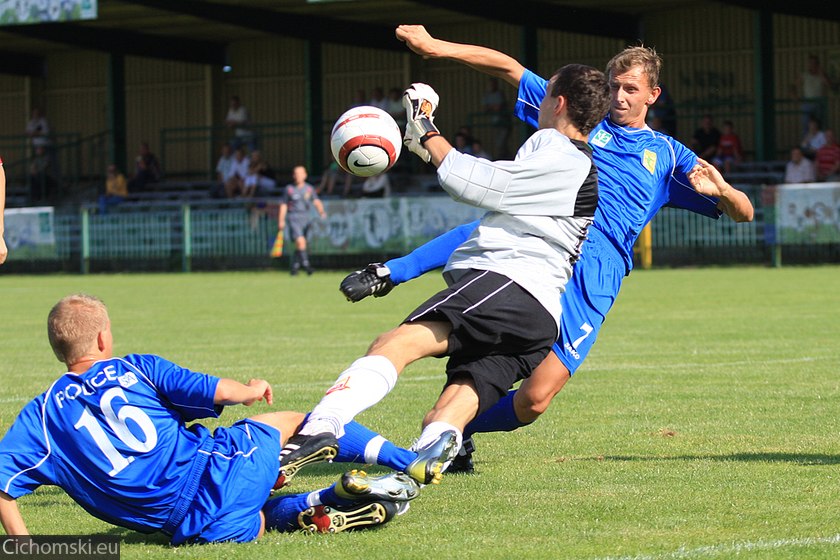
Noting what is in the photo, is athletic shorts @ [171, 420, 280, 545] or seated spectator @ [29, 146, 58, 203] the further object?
seated spectator @ [29, 146, 58, 203]

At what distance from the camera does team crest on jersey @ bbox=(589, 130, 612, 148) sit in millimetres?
6727

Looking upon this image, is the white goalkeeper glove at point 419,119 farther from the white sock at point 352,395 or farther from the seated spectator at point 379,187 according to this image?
the seated spectator at point 379,187

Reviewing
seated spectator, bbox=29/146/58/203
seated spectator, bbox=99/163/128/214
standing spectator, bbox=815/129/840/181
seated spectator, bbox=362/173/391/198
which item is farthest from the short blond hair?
seated spectator, bbox=29/146/58/203

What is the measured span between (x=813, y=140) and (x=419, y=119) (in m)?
24.2

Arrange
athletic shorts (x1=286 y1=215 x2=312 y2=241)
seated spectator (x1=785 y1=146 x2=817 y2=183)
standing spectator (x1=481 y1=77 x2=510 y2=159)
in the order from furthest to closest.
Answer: standing spectator (x1=481 y1=77 x2=510 y2=159) < athletic shorts (x1=286 y1=215 x2=312 y2=241) < seated spectator (x1=785 y1=146 x2=817 y2=183)

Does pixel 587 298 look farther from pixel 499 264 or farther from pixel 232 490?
pixel 232 490

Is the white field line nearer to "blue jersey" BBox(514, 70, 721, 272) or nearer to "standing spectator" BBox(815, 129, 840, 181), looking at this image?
"blue jersey" BBox(514, 70, 721, 272)

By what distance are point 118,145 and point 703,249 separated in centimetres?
2002

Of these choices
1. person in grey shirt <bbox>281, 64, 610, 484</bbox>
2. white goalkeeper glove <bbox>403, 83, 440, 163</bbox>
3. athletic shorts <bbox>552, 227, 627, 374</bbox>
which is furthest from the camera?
athletic shorts <bbox>552, 227, 627, 374</bbox>

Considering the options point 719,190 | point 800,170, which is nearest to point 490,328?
point 719,190

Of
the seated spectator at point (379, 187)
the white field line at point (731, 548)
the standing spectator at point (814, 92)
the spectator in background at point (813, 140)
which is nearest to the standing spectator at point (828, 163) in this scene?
the spectator in background at point (813, 140)

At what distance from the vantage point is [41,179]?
37188 mm

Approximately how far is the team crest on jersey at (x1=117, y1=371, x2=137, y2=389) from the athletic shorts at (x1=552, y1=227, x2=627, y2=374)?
7.51ft

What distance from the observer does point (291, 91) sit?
3959 cm
